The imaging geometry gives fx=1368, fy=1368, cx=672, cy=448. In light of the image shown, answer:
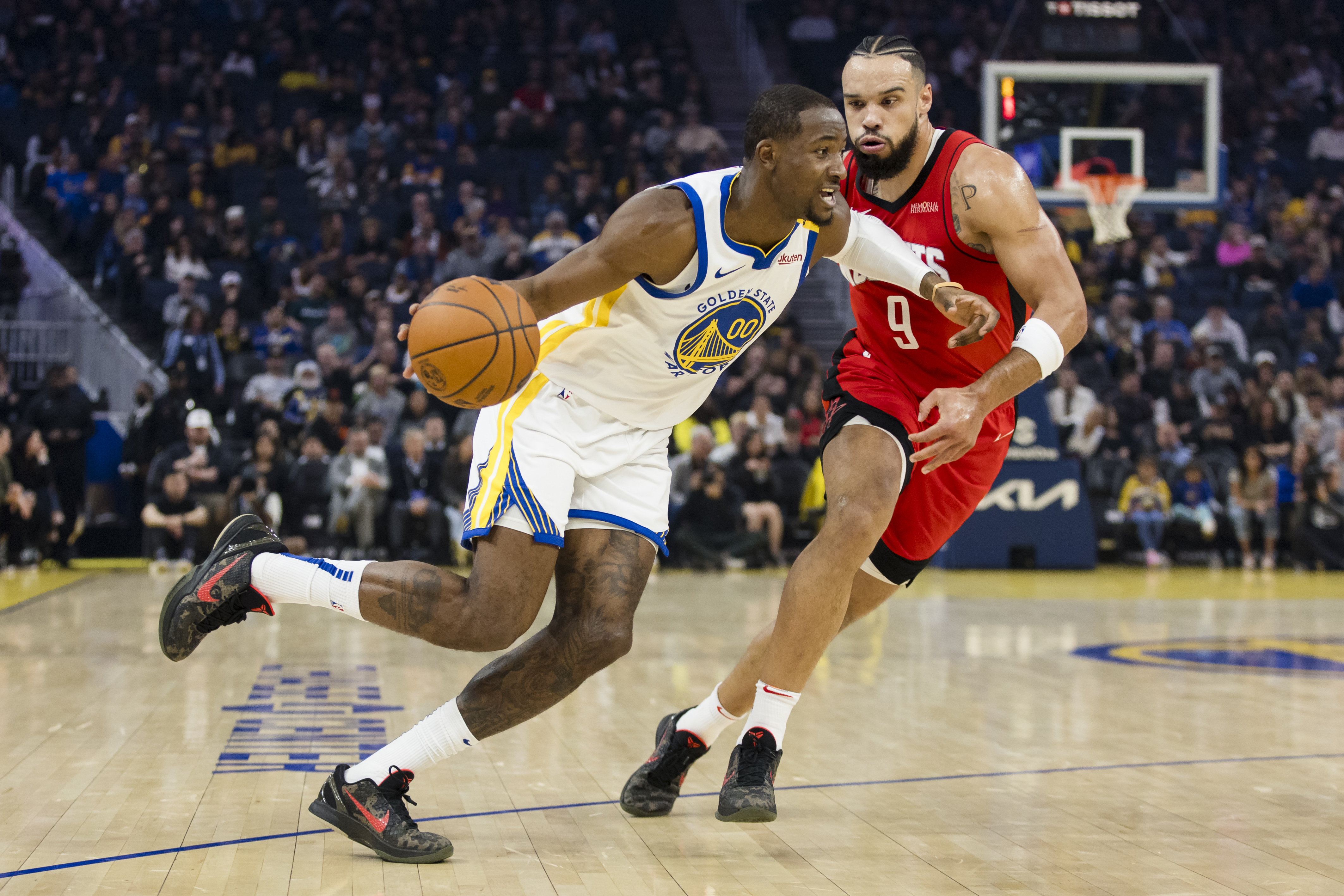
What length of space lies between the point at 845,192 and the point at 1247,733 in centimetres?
263

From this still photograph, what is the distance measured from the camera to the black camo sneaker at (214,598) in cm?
358

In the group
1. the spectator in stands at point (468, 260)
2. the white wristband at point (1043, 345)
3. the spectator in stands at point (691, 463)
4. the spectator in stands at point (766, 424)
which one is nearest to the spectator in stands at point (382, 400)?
the spectator in stands at point (468, 260)

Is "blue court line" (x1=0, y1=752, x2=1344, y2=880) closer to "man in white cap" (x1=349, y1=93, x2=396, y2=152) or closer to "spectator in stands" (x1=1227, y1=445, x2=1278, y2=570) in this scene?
"spectator in stands" (x1=1227, y1=445, x2=1278, y2=570)

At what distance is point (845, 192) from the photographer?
4.47m

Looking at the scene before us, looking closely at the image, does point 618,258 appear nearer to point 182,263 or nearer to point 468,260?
point 468,260

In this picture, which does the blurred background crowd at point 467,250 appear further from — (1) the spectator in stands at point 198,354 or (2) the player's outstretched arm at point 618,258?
(2) the player's outstretched arm at point 618,258

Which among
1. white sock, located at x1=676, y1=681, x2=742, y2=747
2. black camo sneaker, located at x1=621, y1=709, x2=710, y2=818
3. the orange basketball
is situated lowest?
black camo sneaker, located at x1=621, y1=709, x2=710, y2=818

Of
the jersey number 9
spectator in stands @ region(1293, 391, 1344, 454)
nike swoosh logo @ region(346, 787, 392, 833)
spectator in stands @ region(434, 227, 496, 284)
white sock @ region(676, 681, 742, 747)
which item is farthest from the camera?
spectator in stands @ region(434, 227, 496, 284)

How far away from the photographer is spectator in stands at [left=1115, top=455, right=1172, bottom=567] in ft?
44.7

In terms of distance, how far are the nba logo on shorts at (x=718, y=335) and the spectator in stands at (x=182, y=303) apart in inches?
437

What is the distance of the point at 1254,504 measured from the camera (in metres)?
13.9

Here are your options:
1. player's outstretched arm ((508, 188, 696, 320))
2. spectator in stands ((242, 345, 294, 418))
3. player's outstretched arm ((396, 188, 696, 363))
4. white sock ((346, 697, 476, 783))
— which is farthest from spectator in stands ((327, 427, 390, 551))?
player's outstretched arm ((508, 188, 696, 320))

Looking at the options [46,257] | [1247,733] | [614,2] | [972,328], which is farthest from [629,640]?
[614,2]

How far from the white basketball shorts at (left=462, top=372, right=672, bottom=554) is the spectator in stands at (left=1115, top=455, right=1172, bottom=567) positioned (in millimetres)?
10825
